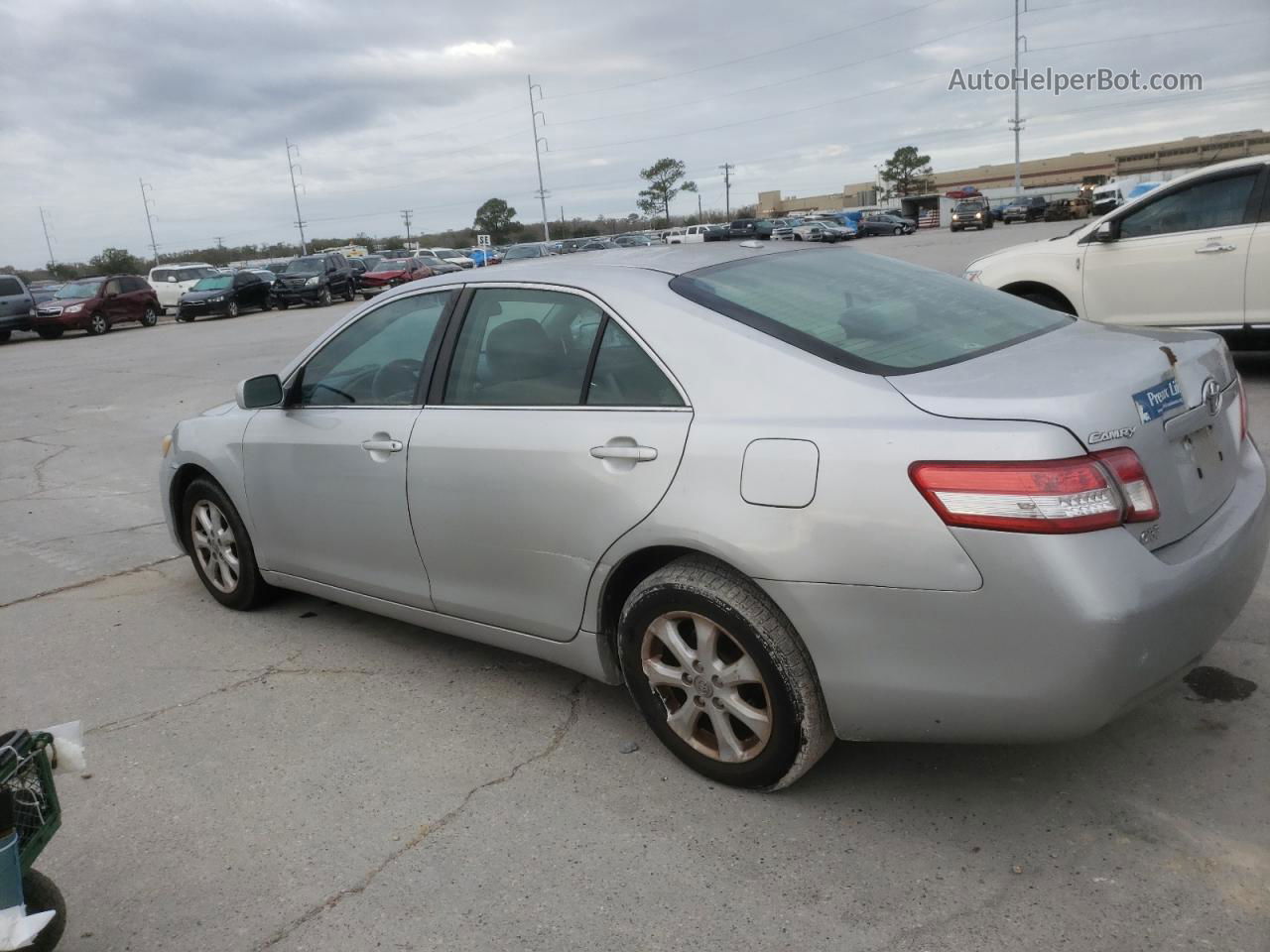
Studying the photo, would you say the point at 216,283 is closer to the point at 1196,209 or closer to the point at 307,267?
the point at 307,267

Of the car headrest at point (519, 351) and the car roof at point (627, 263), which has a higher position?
the car roof at point (627, 263)

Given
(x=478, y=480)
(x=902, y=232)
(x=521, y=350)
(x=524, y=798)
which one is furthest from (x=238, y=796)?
(x=902, y=232)

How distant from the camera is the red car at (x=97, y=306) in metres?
28.1

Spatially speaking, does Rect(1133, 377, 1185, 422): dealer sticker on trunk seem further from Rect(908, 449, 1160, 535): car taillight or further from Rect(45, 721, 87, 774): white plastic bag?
Rect(45, 721, 87, 774): white plastic bag

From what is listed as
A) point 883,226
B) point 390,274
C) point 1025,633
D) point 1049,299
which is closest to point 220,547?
point 1025,633

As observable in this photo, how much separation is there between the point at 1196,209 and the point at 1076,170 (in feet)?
371

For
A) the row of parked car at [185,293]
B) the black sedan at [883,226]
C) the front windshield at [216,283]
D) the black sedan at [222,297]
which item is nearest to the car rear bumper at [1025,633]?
the row of parked car at [185,293]

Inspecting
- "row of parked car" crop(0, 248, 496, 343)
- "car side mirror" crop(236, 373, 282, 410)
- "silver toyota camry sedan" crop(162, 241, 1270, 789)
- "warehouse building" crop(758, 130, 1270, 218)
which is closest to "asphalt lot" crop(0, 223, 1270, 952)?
"silver toyota camry sedan" crop(162, 241, 1270, 789)

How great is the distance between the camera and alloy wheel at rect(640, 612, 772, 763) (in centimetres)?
291

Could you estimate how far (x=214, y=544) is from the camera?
4930mm

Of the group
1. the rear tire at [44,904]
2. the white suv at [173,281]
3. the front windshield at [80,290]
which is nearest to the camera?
the rear tire at [44,904]

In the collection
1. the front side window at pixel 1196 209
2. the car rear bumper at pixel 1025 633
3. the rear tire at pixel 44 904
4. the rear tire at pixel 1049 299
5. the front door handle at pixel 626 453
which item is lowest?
the rear tire at pixel 44 904

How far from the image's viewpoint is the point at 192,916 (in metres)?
2.72

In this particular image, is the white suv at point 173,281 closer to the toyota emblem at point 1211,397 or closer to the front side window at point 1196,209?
the front side window at point 1196,209
